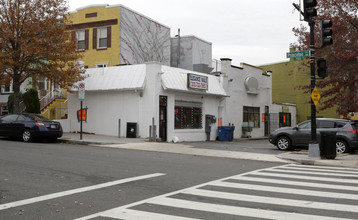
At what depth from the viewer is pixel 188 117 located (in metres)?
23.9

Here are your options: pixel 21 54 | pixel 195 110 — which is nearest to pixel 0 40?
pixel 21 54

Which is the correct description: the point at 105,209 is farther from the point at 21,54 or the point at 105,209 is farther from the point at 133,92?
the point at 21,54

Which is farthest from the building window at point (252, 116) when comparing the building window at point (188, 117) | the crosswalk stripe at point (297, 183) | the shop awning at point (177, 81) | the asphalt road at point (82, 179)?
the crosswalk stripe at point (297, 183)

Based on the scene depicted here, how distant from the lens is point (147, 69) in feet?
68.9

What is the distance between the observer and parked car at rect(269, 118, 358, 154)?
16.4m

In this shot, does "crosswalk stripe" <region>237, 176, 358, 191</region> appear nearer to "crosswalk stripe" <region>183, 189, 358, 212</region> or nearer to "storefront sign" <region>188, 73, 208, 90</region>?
"crosswalk stripe" <region>183, 189, 358, 212</region>

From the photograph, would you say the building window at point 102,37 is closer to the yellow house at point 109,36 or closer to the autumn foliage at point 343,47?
the yellow house at point 109,36

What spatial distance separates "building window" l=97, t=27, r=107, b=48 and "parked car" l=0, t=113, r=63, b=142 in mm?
11719

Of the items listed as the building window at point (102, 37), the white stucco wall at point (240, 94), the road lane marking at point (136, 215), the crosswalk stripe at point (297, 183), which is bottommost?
the road lane marking at point (136, 215)

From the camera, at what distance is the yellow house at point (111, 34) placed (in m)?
27.9

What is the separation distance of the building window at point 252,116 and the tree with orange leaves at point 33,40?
15199mm

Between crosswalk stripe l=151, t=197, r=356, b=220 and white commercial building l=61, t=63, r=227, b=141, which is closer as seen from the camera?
crosswalk stripe l=151, t=197, r=356, b=220

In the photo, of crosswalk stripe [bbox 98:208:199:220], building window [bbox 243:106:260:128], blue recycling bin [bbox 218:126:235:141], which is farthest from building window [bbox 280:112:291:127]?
crosswalk stripe [bbox 98:208:199:220]

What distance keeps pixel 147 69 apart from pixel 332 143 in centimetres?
1118
